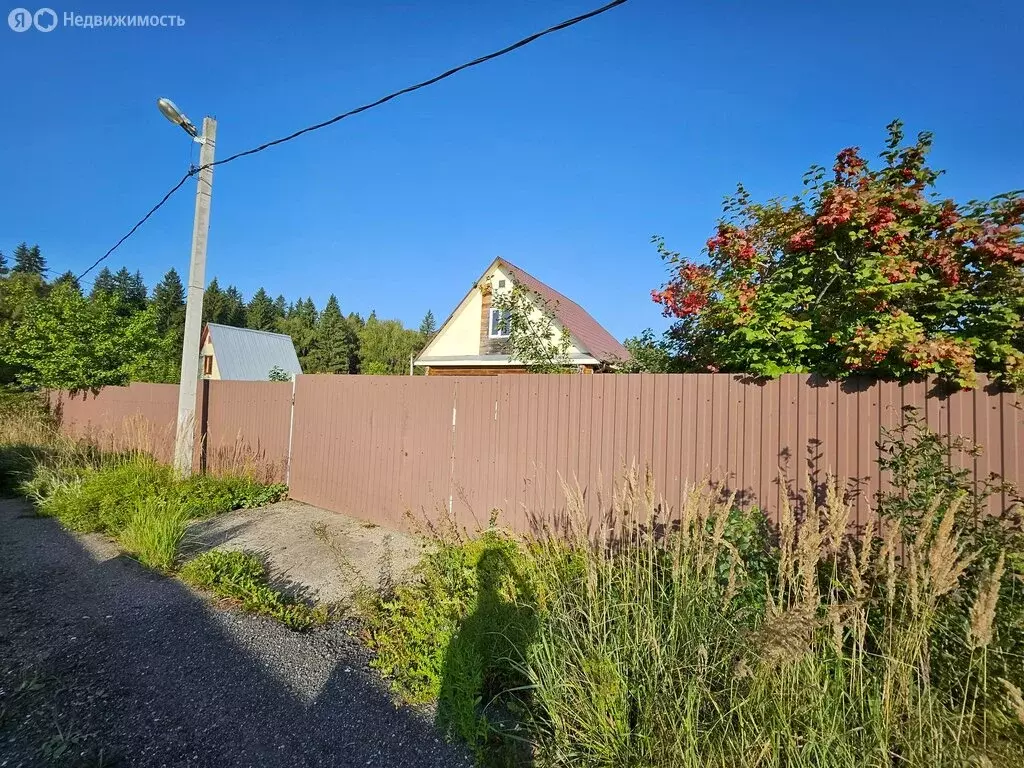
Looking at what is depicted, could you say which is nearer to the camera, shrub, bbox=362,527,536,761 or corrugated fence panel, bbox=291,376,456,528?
shrub, bbox=362,527,536,761

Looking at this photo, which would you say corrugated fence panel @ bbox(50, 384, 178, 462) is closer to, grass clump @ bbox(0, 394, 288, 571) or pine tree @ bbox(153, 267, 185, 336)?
grass clump @ bbox(0, 394, 288, 571)

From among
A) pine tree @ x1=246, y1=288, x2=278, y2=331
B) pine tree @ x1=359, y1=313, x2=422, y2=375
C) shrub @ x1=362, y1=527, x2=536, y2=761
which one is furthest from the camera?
pine tree @ x1=246, y1=288, x2=278, y2=331

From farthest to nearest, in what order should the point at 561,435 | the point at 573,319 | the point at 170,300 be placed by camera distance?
the point at 170,300 < the point at 573,319 < the point at 561,435

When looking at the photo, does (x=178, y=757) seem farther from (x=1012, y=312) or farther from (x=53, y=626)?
(x=1012, y=312)

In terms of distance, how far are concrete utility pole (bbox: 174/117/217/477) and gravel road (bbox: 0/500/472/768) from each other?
3580mm

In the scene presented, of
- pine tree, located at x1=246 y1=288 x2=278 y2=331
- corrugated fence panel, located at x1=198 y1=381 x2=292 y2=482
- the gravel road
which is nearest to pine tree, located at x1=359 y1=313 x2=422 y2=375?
pine tree, located at x1=246 y1=288 x2=278 y2=331

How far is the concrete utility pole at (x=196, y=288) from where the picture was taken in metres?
6.84

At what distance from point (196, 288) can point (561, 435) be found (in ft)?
19.6

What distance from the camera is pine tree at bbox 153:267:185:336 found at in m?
44.4

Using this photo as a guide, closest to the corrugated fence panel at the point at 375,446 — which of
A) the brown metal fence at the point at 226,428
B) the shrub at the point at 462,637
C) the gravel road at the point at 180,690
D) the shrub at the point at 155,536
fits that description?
the brown metal fence at the point at 226,428

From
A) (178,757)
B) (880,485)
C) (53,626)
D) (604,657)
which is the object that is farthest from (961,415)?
(53,626)

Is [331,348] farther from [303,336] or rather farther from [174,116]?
[174,116]

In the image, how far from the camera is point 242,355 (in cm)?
2709

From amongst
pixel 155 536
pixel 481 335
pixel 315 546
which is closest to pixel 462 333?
pixel 481 335
